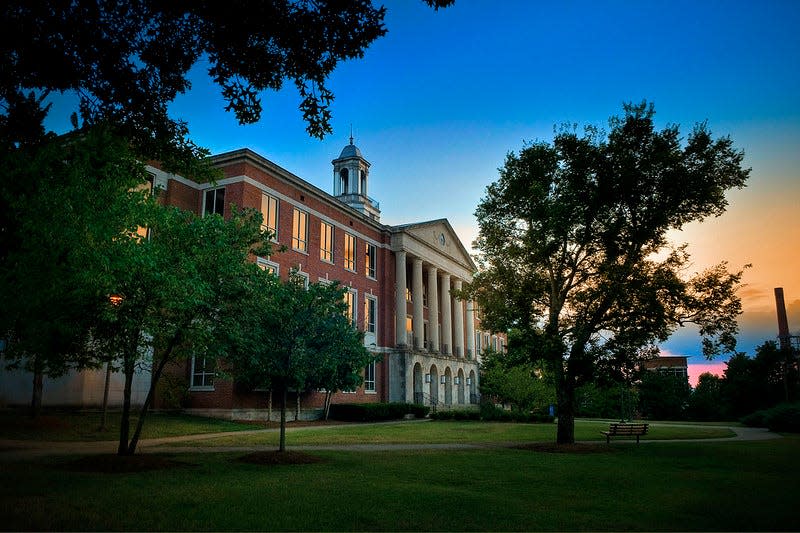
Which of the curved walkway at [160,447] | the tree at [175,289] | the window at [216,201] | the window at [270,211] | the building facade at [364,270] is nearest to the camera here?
the tree at [175,289]

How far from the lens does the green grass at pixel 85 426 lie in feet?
63.8

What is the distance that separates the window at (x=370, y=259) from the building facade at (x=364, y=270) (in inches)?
3.3

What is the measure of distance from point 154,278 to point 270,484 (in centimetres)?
472

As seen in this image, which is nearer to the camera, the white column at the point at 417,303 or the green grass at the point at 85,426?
the green grass at the point at 85,426

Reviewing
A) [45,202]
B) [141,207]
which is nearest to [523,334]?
[141,207]

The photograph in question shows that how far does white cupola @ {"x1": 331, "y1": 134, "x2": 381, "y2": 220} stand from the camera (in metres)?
58.6

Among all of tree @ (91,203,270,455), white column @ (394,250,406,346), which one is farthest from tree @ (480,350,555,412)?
tree @ (91,203,270,455)

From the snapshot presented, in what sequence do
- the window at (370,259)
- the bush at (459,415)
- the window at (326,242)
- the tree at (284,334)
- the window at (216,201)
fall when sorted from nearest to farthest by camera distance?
the tree at (284,334)
the window at (216,201)
the bush at (459,415)
the window at (326,242)
the window at (370,259)

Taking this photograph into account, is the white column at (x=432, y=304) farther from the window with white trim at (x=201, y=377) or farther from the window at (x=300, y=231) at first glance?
the window with white trim at (x=201, y=377)

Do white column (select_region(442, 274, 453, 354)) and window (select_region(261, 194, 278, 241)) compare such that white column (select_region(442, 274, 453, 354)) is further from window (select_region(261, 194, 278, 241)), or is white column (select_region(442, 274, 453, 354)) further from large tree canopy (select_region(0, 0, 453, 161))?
large tree canopy (select_region(0, 0, 453, 161))

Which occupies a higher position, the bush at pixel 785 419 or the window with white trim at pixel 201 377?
the window with white trim at pixel 201 377

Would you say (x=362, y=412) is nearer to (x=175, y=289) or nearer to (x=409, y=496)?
(x=175, y=289)

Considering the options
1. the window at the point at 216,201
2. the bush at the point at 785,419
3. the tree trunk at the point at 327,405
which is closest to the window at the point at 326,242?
the window at the point at 216,201

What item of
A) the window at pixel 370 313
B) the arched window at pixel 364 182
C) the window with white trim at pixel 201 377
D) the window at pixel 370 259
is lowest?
the window with white trim at pixel 201 377
